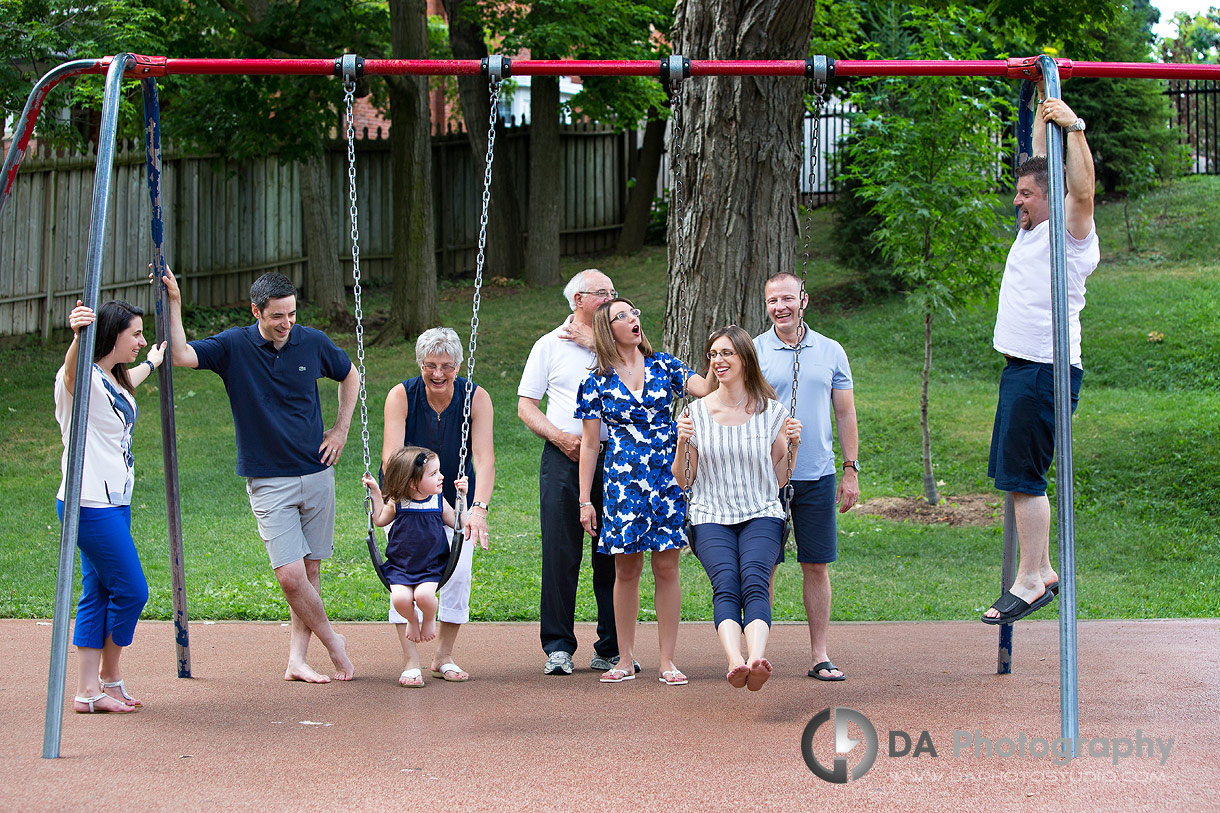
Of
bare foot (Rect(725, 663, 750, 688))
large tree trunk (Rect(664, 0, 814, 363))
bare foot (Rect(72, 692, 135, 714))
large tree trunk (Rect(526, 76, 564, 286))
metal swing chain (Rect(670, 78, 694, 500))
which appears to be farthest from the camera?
large tree trunk (Rect(526, 76, 564, 286))

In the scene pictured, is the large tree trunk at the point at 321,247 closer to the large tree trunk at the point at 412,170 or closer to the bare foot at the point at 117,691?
the large tree trunk at the point at 412,170

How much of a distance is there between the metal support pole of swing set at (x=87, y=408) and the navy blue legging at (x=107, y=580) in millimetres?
98

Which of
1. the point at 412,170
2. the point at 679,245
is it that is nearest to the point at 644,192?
the point at 412,170

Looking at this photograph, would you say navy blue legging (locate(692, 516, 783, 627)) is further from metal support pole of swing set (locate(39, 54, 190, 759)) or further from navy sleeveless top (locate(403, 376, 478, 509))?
metal support pole of swing set (locate(39, 54, 190, 759))

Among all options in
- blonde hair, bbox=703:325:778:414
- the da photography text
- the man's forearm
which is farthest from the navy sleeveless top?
the da photography text

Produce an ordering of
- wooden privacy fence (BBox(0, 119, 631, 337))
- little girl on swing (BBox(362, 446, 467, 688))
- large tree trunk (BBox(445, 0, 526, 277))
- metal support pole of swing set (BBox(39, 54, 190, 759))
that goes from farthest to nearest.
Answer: large tree trunk (BBox(445, 0, 526, 277)) → wooden privacy fence (BBox(0, 119, 631, 337)) → little girl on swing (BBox(362, 446, 467, 688)) → metal support pole of swing set (BBox(39, 54, 190, 759))

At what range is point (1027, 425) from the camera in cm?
536

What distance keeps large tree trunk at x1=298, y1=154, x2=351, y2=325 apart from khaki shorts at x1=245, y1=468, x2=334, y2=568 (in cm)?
1130

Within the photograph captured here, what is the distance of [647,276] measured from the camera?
63.2ft

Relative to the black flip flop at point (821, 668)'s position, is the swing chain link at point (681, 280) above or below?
above

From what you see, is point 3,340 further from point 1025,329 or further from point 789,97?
point 1025,329

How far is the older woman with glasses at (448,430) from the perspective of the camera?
18.3ft

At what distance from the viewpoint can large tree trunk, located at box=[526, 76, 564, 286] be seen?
18578 millimetres

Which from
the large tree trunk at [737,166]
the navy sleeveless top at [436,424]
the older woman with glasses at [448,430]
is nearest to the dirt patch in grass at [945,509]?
the large tree trunk at [737,166]
